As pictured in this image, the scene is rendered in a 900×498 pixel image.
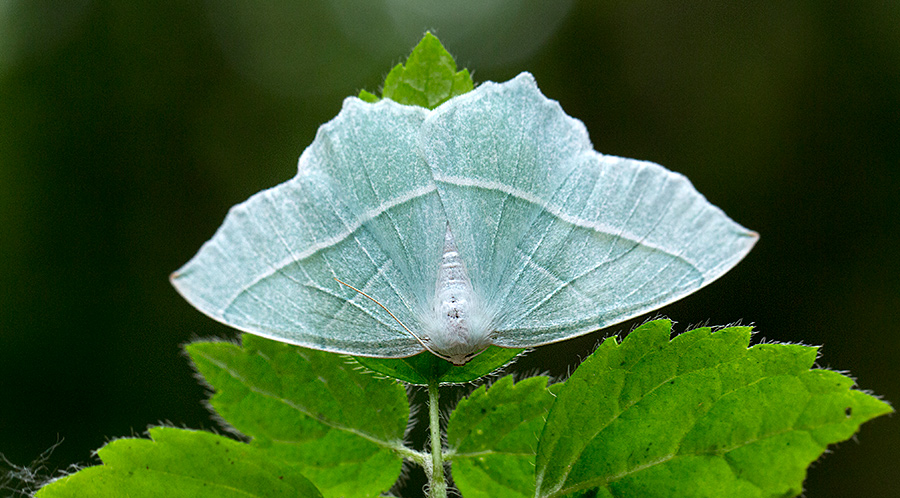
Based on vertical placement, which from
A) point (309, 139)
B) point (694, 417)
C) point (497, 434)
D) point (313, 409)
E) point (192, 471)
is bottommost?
point (192, 471)

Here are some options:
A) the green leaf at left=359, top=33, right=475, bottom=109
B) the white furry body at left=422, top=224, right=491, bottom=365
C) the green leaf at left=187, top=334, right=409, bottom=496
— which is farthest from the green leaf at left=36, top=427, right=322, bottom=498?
the green leaf at left=359, top=33, right=475, bottom=109

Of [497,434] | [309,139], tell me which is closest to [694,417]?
[497,434]

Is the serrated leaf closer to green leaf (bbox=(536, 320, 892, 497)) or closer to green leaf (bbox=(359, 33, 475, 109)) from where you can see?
green leaf (bbox=(359, 33, 475, 109))

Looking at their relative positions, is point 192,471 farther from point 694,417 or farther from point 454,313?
point 694,417

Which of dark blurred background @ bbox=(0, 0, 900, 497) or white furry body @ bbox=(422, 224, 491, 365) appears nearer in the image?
white furry body @ bbox=(422, 224, 491, 365)

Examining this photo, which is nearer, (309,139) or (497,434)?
(497,434)
